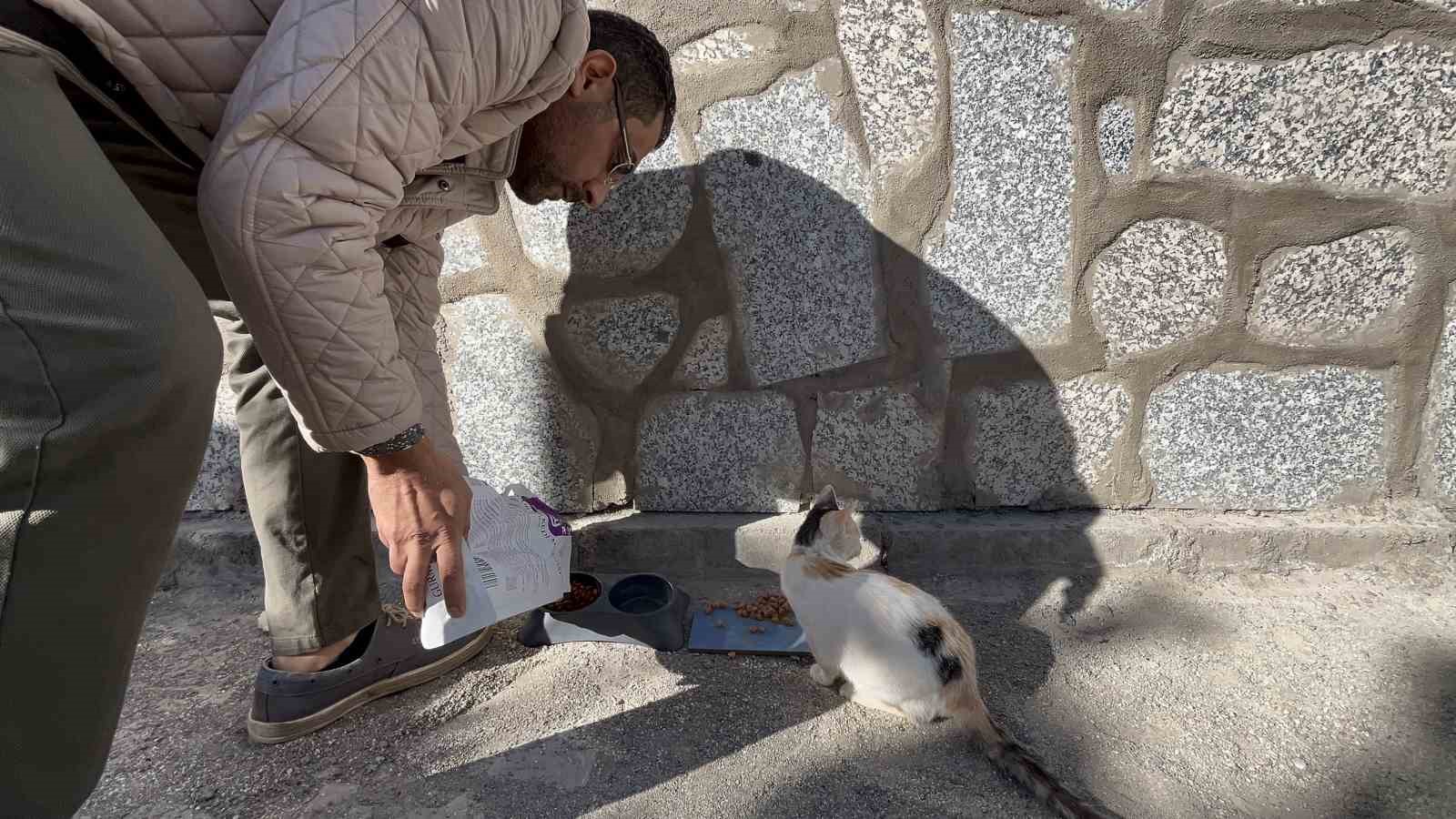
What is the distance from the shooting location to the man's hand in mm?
1179

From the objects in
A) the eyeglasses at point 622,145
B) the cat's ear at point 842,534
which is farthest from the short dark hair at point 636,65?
the cat's ear at point 842,534

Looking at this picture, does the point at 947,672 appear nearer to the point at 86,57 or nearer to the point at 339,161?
the point at 339,161

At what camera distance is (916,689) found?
58.4 inches

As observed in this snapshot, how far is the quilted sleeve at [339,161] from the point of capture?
3.12ft

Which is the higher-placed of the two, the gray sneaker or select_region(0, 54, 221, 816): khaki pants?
select_region(0, 54, 221, 816): khaki pants

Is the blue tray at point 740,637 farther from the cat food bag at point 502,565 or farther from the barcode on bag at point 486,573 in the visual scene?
the barcode on bag at point 486,573

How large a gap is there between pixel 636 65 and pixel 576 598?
44.5 inches

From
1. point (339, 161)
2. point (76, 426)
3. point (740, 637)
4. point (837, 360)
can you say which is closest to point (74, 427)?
point (76, 426)

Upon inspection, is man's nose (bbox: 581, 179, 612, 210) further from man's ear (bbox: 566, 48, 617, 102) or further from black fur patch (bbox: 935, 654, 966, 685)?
black fur patch (bbox: 935, 654, 966, 685)

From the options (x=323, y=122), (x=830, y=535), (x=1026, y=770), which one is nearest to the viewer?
(x=323, y=122)

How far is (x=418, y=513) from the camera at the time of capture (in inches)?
47.2

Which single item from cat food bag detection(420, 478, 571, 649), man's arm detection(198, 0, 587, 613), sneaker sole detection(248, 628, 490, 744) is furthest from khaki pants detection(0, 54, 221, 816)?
sneaker sole detection(248, 628, 490, 744)

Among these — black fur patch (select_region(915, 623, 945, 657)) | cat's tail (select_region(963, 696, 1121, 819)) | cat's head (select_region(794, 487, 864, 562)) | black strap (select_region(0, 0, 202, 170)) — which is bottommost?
cat's tail (select_region(963, 696, 1121, 819))

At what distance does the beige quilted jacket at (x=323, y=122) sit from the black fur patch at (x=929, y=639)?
3.00 ft
